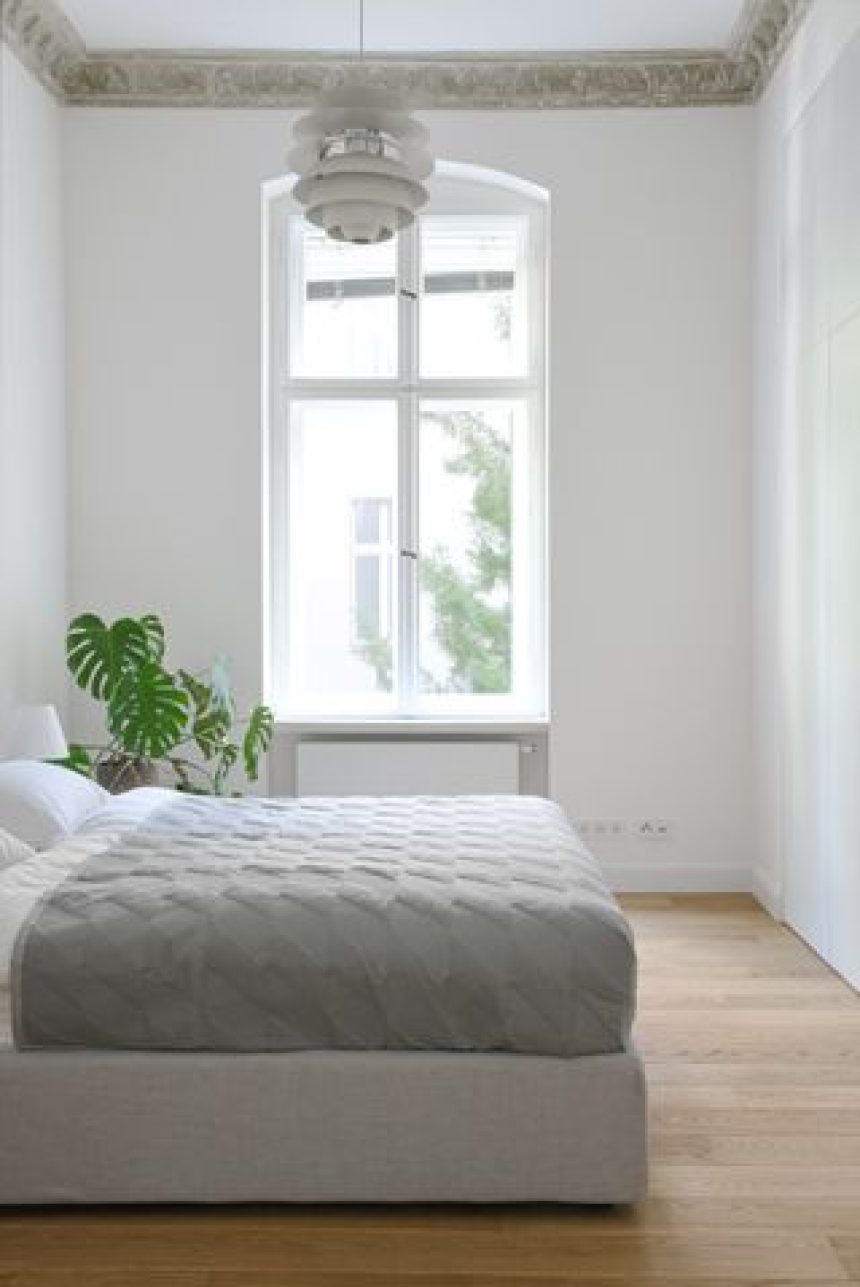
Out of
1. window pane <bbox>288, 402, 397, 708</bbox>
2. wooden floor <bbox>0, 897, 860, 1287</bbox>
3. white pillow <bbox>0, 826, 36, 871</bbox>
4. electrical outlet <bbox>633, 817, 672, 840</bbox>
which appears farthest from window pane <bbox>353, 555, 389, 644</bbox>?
wooden floor <bbox>0, 897, 860, 1287</bbox>

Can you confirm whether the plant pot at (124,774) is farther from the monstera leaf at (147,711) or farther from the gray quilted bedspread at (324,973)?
the gray quilted bedspread at (324,973)

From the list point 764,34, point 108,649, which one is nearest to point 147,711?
point 108,649

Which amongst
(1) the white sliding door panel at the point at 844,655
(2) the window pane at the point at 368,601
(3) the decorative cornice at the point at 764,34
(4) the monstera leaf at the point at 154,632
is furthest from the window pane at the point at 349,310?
(1) the white sliding door panel at the point at 844,655

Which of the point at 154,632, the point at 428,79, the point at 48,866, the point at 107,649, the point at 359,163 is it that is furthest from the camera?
the point at 428,79

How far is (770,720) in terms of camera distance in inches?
222

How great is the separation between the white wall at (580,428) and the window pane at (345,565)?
1.00 feet

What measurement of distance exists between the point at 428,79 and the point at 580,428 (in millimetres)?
1445

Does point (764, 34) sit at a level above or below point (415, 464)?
above

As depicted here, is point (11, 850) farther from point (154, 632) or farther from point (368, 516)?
point (368, 516)

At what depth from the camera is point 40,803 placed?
3.69 m

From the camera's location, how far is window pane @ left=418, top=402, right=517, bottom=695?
618 cm

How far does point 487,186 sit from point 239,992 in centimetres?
423

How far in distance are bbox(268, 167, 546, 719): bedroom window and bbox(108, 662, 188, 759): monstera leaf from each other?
0.98m

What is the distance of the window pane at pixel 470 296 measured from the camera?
6.20m
